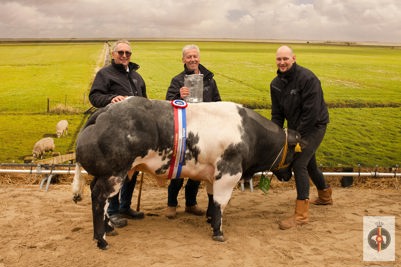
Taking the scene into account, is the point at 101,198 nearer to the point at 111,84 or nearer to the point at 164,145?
the point at 164,145

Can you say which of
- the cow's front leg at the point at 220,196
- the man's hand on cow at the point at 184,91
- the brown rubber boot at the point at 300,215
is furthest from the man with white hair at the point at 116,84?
the brown rubber boot at the point at 300,215

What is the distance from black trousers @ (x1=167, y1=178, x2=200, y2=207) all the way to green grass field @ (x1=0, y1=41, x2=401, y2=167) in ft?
7.01

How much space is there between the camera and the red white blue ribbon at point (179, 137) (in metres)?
3.89

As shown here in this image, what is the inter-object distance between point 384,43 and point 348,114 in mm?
2142

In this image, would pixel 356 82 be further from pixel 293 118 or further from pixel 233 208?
pixel 233 208

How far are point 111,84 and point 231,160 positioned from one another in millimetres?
1555

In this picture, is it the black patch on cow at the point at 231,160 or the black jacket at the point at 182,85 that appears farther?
the black jacket at the point at 182,85

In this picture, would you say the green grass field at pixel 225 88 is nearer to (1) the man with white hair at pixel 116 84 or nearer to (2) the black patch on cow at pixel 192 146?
(1) the man with white hair at pixel 116 84

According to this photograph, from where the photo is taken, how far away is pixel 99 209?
12.6 feet

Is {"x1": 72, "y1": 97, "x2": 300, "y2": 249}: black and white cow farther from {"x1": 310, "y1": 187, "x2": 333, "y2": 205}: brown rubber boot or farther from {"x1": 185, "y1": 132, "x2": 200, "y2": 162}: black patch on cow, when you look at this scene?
{"x1": 310, "y1": 187, "x2": 333, "y2": 205}: brown rubber boot

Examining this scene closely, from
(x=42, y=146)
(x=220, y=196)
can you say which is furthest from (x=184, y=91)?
(x=42, y=146)

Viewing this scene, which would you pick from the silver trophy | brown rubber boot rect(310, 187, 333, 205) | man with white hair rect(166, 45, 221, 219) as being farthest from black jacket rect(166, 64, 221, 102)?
brown rubber boot rect(310, 187, 333, 205)

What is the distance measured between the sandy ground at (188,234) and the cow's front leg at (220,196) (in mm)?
111

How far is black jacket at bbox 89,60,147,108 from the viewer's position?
4.22 metres
